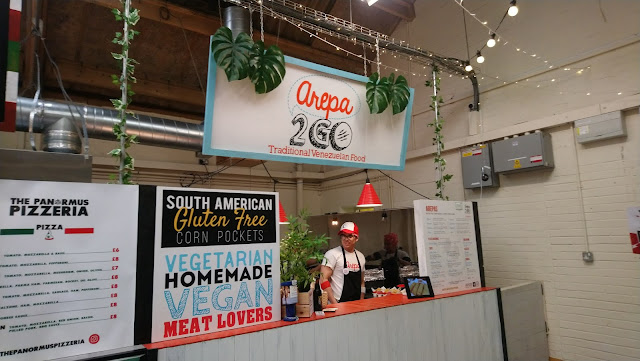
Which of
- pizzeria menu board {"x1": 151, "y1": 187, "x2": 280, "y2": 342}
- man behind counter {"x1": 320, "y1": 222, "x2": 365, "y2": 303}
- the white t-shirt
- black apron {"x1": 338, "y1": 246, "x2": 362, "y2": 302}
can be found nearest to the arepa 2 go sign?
pizzeria menu board {"x1": 151, "y1": 187, "x2": 280, "y2": 342}

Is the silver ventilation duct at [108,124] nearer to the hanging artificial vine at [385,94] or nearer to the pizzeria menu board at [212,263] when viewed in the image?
the pizzeria menu board at [212,263]

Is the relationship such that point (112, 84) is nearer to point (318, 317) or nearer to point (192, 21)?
point (192, 21)

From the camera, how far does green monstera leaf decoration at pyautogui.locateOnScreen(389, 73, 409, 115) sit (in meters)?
3.53

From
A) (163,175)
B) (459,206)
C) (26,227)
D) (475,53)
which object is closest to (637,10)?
(475,53)

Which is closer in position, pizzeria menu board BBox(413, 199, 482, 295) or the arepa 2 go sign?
the arepa 2 go sign

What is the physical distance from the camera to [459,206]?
4.12m

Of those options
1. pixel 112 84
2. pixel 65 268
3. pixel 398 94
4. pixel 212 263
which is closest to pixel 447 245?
pixel 398 94

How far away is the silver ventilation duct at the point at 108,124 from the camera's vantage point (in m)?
4.64

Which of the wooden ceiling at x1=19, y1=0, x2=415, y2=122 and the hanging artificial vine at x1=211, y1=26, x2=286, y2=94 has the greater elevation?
the wooden ceiling at x1=19, y1=0, x2=415, y2=122

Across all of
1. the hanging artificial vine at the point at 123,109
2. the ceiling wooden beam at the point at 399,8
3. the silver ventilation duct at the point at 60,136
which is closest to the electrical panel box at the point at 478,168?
the ceiling wooden beam at the point at 399,8

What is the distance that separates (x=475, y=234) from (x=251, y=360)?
297 cm

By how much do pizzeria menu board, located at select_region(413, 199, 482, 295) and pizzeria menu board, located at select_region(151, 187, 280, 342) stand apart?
1704 millimetres

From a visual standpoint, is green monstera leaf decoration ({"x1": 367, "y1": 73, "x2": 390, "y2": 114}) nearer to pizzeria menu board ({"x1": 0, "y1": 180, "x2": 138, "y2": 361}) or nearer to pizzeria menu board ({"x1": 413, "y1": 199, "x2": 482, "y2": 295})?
pizzeria menu board ({"x1": 413, "y1": 199, "x2": 482, "y2": 295})

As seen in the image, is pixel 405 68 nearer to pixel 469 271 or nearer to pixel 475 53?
pixel 475 53
